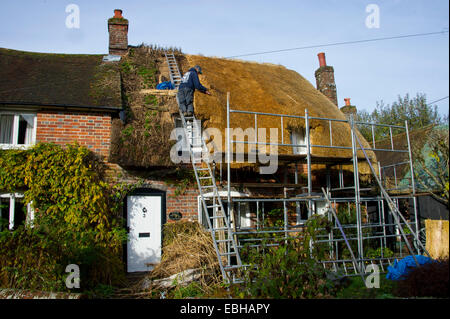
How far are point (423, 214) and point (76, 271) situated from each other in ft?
37.4

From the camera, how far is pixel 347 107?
677 inches

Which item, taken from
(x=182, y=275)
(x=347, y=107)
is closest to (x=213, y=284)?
(x=182, y=275)

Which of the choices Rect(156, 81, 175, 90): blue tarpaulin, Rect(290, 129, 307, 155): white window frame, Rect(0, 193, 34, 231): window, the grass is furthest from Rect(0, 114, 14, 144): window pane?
the grass

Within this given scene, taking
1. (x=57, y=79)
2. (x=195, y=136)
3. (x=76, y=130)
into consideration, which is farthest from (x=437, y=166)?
(x=57, y=79)

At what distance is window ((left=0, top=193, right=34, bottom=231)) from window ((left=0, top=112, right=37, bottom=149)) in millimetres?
1339

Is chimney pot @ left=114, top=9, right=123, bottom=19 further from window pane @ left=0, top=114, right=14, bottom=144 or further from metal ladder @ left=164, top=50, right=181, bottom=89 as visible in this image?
window pane @ left=0, top=114, right=14, bottom=144

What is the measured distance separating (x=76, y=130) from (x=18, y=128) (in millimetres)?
1401

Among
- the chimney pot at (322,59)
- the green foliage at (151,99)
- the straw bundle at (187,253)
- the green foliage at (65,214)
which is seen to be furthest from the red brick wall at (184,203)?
the chimney pot at (322,59)

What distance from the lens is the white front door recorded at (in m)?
9.16

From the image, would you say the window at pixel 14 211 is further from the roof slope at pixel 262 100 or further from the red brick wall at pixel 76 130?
the roof slope at pixel 262 100

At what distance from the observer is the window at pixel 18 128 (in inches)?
369

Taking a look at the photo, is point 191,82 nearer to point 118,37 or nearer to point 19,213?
point 118,37

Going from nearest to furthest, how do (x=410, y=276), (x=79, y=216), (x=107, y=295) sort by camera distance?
(x=410, y=276), (x=107, y=295), (x=79, y=216)
